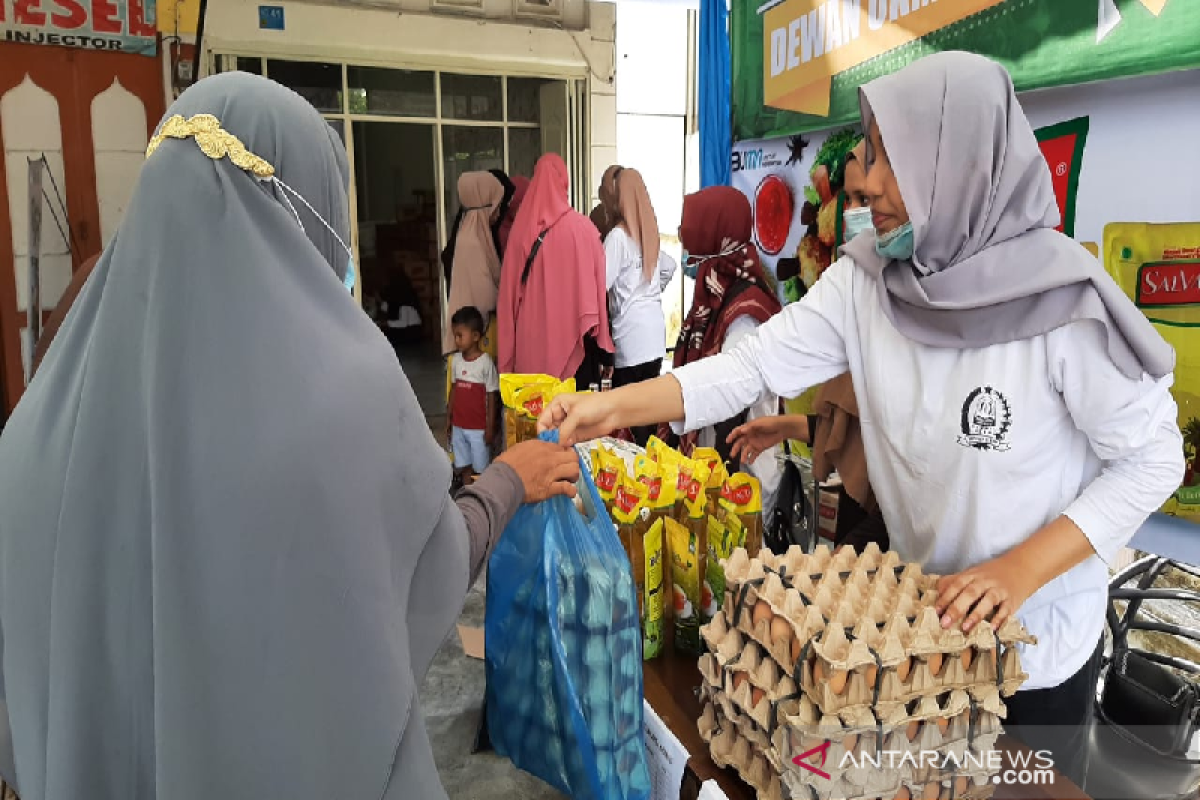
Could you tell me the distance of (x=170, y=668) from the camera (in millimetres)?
856

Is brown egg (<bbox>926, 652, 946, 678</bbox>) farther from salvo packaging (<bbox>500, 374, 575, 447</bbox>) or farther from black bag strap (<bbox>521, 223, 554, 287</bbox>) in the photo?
black bag strap (<bbox>521, 223, 554, 287</bbox>)

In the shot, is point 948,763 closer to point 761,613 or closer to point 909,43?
point 761,613

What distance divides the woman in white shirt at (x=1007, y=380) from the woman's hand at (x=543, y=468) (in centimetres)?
14

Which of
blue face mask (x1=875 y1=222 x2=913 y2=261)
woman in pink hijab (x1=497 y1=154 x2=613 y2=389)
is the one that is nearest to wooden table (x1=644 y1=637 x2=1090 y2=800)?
blue face mask (x1=875 y1=222 x2=913 y2=261)

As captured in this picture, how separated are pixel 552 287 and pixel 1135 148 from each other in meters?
2.56

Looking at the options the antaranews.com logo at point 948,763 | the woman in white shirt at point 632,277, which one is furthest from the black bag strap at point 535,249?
the antaranews.com logo at point 948,763

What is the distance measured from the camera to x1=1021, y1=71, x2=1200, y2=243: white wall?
1.89 m

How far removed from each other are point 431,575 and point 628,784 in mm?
427

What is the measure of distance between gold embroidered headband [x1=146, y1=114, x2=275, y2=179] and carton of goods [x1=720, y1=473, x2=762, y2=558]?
88cm

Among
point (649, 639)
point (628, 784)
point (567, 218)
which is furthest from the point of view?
point (567, 218)

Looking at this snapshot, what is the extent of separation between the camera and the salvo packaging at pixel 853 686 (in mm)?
904

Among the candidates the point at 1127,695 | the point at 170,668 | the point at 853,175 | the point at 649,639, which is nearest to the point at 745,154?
the point at 853,175

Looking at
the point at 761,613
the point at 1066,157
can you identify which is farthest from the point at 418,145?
the point at 761,613

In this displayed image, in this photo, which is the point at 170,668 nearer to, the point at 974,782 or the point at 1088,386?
the point at 974,782
